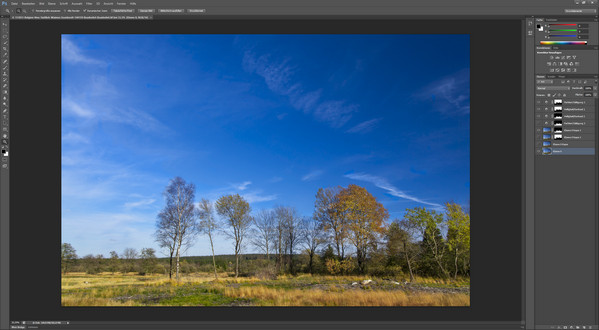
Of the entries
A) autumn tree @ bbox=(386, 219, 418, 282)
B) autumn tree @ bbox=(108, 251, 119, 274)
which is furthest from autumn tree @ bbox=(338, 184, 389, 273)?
autumn tree @ bbox=(108, 251, 119, 274)

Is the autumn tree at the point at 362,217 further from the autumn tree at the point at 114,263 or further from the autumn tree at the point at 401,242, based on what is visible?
the autumn tree at the point at 114,263

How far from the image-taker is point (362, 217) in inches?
1015

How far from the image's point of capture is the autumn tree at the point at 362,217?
1003 inches

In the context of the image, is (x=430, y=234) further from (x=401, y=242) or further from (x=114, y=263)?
(x=114, y=263)

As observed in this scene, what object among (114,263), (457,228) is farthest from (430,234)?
(114,263)

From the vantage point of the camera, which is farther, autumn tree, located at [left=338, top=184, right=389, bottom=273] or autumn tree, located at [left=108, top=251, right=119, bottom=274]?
autumn tree, located at [left=108, top=251, right=119, bottom=274]

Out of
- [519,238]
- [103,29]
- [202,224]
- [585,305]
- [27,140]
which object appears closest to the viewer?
[585,305]

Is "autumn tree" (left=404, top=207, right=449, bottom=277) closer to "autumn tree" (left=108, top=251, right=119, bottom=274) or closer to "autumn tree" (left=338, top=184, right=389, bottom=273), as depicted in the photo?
"autumn tree" (left=338, top=184, right=389, bottom=273)

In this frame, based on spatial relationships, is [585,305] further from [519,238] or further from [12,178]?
[12,178]

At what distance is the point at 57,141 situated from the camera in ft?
18.7

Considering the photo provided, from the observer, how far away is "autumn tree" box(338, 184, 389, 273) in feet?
83.6

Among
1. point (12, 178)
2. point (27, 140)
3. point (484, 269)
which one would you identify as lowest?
point (484, 269)
